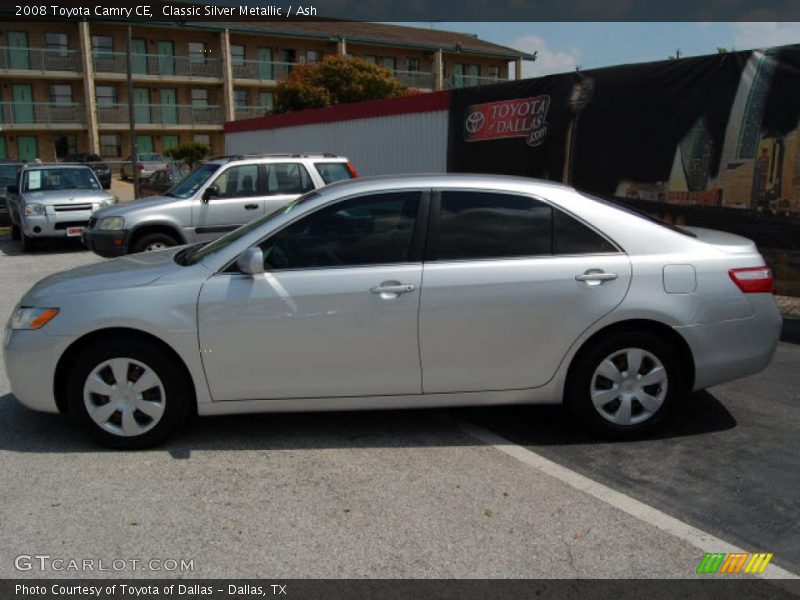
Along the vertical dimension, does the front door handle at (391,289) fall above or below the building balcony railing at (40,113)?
below

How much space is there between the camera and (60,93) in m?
42.3

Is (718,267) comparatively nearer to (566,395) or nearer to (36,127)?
(566,395)

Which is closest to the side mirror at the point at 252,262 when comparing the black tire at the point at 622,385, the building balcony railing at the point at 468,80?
the black tire at the point at 622,385

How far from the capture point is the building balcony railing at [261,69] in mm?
45750

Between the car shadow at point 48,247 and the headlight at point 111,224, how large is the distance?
390cm

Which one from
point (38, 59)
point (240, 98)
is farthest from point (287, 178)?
point (240, 98)

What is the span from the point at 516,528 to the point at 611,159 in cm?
750

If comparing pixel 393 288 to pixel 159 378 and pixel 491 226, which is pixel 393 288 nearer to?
pixel 491 226

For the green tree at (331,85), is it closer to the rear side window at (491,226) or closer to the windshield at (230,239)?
the windshield at (230,239)

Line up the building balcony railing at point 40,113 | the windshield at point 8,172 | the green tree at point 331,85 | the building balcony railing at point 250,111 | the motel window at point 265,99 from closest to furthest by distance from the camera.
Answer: the windshield at point 8,172 < the green tree at point 331,85 < the building balcony railing at point 40,113 < the building balcony railing at point 250,111 < the motel window at point 265,99

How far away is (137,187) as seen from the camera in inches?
898
